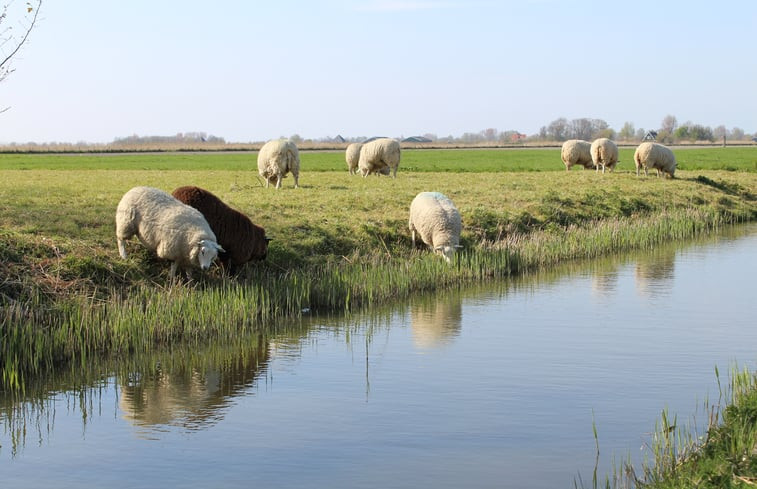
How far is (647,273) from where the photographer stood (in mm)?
18328

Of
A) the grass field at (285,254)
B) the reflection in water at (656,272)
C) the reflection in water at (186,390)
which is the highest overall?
the grass field at (285,254)

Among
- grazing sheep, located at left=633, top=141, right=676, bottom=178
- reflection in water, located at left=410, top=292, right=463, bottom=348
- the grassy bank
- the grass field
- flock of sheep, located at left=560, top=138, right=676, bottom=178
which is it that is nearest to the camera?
the grass field

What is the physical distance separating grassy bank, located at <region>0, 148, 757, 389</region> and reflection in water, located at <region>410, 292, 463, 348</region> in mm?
664

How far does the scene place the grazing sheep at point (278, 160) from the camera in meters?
26.3

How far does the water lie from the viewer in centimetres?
781

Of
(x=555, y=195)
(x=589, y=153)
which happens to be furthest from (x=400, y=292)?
(x=589, y=153)

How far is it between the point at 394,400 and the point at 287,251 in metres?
7.93

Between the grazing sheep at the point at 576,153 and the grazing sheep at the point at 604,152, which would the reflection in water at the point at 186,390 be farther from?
the grazing sheep at the point at 576,153

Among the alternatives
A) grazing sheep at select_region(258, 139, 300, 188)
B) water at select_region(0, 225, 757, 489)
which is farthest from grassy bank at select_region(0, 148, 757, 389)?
grazing sheep at select_region(258, 139, 300, 188)

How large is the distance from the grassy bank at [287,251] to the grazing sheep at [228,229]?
36 centimetres

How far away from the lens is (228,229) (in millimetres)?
15438

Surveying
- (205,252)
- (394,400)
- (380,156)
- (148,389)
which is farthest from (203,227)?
(380,156)

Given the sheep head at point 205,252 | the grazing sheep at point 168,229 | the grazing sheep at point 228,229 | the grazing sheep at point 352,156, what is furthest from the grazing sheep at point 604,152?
the sheep head at point 205,252

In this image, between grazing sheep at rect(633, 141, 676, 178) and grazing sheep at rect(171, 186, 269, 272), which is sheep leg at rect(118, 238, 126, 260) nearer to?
grazing sheep at rect(171, 186, 269, 272)
